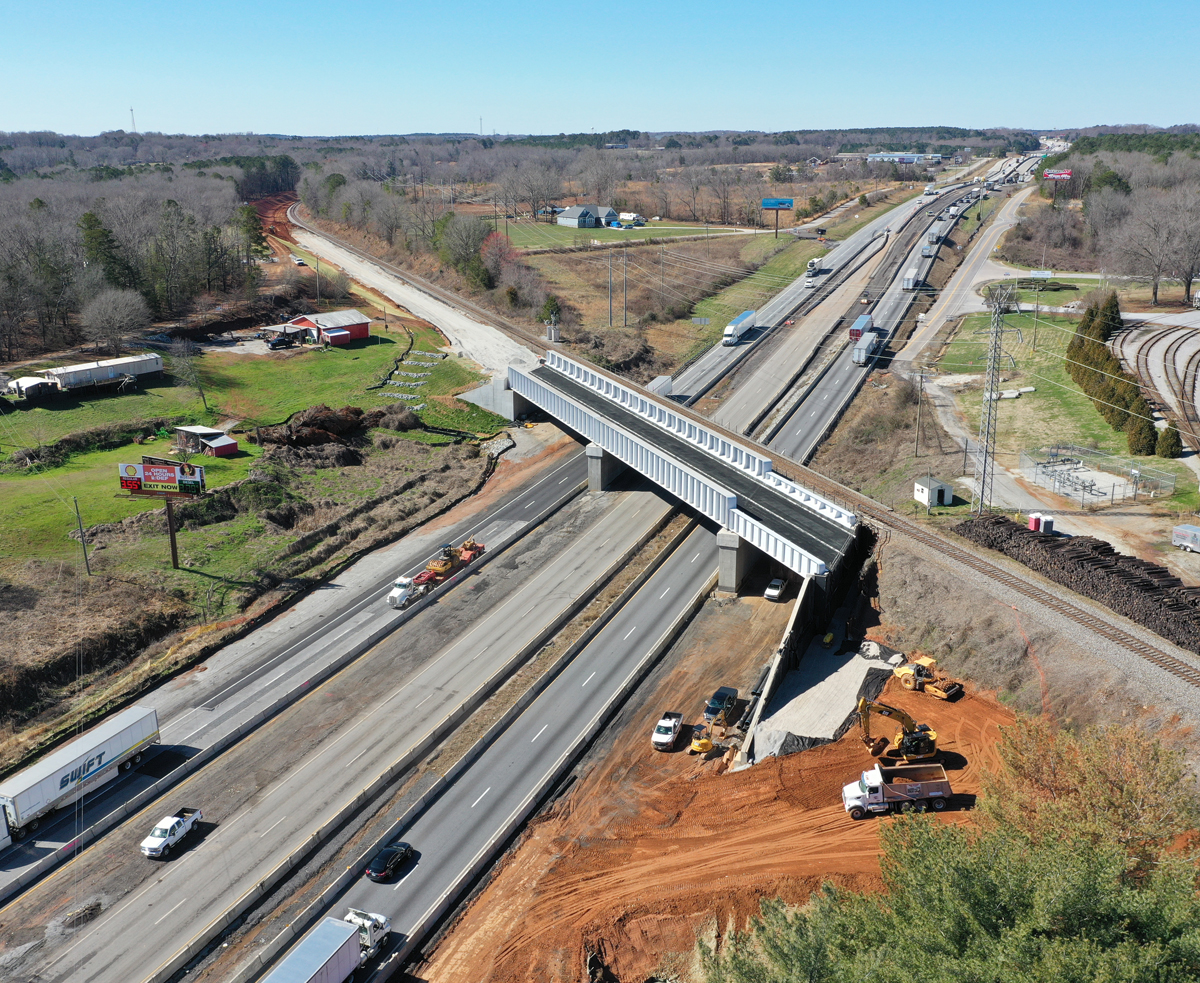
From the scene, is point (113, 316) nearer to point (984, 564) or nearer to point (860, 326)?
point (860, 326)

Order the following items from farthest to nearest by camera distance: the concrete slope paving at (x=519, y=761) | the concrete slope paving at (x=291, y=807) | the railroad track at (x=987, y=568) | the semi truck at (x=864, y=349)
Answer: the semi truck at (x=864, y=349), the railroad track at (x=987, y=568), the concrete slope paving at (x=519, y=761), the concrete slope paving at (x=291, y=807)

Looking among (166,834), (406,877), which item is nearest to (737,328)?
(406,877)

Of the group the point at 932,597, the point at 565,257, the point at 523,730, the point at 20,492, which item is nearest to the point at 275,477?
the point at 20,492

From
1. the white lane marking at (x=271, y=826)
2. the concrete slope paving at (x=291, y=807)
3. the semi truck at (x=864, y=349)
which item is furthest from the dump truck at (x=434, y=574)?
the semi truck at (x=864, y=349)

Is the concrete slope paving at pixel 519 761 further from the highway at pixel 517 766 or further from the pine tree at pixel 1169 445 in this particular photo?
the pine tree at pixel 1169 445

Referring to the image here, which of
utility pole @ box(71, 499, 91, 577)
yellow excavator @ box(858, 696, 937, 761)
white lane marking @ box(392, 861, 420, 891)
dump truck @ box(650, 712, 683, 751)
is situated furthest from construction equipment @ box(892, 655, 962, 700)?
utility pole @ box(71, 499, 91, 577)
